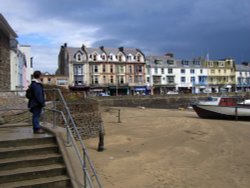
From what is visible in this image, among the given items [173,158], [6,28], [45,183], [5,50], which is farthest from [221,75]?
[45,183]

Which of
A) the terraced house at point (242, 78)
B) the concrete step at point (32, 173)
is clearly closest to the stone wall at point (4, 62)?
the concrete step at point (32, 173)

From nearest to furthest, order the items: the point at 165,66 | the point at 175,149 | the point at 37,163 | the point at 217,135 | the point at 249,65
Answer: the point at 37,163 < the point at 175,149 < the point at 217,135 < the point at 165,66 < the point at 249,65

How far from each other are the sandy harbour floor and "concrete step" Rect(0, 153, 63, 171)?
9.31ft

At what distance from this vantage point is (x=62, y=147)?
23.0ft

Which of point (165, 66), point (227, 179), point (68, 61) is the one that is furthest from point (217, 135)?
point (165, 66)

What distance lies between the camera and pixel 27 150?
22.3 ft

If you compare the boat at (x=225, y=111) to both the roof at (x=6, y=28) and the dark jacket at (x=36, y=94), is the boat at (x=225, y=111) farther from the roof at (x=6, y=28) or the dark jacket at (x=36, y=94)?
the dark jacket at (x=36, y=94)

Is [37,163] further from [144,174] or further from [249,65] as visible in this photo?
[249,65]

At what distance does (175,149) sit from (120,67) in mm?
63523

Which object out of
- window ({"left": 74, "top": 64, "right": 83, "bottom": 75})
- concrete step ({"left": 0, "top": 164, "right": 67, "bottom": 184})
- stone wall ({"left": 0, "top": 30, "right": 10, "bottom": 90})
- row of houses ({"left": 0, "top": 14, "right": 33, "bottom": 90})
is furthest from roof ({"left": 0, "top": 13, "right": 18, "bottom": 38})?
window ({"left": 74, "top": 64, "right": 83, "bottom": 75})

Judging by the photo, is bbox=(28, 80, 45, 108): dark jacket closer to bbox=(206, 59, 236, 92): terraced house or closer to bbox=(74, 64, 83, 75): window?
bbox=(74, 64, 83, 75): window

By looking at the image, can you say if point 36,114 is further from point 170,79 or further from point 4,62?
point 170,79

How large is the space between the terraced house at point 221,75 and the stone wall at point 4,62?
70.1 metres

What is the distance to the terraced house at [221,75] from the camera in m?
90.2
